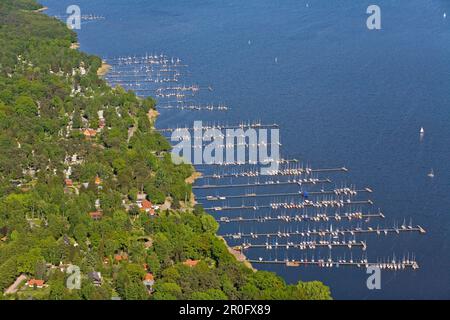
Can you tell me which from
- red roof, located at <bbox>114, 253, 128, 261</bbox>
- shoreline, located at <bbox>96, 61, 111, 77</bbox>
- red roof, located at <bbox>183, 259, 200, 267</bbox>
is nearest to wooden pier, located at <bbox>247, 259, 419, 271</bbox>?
red roof, located at <bbox>183, 259, 200, 267</bbox>

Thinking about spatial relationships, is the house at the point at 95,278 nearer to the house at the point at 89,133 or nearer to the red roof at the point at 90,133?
the house at the point at 89,133

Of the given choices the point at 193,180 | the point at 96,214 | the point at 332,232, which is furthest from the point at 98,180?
the point at 332,232

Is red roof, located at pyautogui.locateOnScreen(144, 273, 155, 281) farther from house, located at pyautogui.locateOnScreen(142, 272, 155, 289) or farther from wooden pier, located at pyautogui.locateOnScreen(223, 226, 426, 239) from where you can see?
wooden pier, located at pyautogui.locateOnScreen(223, 226, 426, 239)

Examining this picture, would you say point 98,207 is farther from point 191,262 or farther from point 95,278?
point 95,278

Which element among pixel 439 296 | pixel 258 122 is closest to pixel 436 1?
pixel 258 122

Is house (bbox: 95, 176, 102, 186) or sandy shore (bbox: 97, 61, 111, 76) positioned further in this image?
sandy shore (bbox: 97, 61, 111, 76)

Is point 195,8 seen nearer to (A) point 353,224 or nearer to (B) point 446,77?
(B) point 446,77
